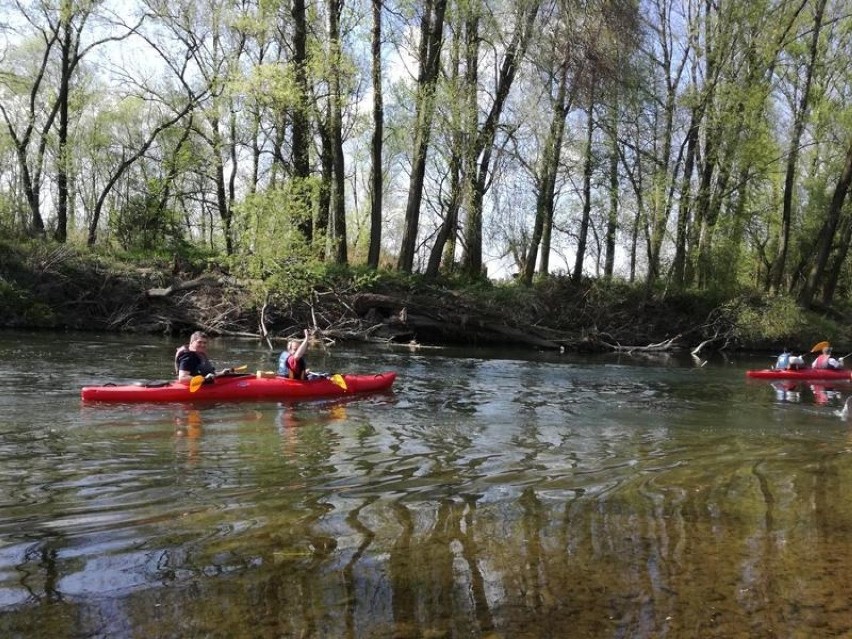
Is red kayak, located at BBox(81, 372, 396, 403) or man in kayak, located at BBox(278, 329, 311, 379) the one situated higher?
man in kayak, located at BBox(278, 329, 311, 379)

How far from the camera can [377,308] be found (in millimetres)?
20891

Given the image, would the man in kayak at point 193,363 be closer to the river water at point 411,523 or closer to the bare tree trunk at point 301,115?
the river water at point 411,523

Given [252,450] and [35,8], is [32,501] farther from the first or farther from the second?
[35,8]

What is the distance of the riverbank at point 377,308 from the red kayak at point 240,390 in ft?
26.6

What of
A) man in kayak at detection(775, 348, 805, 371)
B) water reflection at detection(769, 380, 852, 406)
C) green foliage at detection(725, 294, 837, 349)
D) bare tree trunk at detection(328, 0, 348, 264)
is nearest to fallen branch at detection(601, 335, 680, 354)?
green foliage at detection(725, 294, 837, 349)

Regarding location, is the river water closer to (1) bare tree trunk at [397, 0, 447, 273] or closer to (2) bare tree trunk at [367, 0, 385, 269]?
(1) bare tree trunk at [397, 0, 447, 273]

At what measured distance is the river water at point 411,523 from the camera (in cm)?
316

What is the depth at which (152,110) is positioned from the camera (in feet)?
83.4

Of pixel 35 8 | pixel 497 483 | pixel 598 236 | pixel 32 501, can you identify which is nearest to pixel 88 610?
pixel 32 501

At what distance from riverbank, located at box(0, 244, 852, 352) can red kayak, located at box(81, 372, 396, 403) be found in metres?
8.10

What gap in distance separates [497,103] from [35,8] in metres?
14.8

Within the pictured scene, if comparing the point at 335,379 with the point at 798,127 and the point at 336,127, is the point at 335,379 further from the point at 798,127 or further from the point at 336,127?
the point at 798,127

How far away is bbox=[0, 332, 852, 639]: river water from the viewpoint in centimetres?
Answer: 316

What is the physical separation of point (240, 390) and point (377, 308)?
36.1 feet
